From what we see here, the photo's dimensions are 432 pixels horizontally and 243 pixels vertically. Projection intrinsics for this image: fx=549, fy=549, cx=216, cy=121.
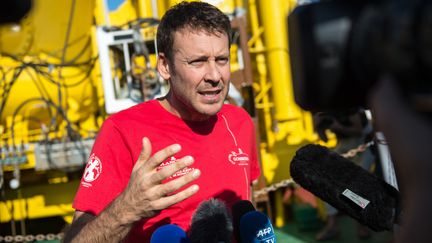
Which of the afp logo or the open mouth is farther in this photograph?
the open mouth

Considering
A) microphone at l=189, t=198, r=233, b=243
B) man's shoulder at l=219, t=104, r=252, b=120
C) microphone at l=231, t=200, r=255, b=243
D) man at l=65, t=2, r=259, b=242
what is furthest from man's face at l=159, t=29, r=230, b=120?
microphone at l=189, t=198, r=233, b=243

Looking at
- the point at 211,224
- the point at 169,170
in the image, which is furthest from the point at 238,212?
the point at 169,170

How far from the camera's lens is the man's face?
200cm

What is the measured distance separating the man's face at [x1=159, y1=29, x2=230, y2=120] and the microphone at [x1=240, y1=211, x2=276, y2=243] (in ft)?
1.45

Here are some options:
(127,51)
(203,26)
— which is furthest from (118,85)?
(203,26)

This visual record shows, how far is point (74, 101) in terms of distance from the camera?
5.50 metres

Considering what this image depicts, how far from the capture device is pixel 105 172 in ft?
5.96

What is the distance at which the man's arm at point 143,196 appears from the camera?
142 centimetres

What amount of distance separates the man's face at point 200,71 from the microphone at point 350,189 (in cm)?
55

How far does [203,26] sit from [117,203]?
0.78 m

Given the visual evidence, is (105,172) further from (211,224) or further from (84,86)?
(84,86)

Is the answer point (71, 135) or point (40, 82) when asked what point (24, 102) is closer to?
point (40, 82)

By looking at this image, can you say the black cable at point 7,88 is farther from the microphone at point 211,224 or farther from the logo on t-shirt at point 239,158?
the microphone at point 211,224

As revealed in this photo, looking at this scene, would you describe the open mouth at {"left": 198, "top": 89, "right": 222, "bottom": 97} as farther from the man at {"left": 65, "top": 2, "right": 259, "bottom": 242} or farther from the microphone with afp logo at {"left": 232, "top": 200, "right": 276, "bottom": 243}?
the microphone with afp logo at {"left": 232, "top": 200, "right": 276, "bottom": 243}
